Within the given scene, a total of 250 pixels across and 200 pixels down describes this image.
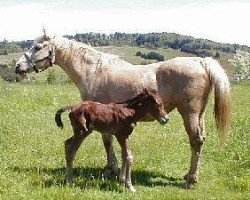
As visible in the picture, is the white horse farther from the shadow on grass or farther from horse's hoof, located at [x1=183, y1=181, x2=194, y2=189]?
the shadow on grass

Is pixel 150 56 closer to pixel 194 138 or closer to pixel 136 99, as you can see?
pixel 194 138

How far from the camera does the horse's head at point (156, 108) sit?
9.19 meters

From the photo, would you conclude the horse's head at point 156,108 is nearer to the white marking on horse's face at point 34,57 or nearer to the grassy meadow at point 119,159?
the grassy meadow at point 119,159

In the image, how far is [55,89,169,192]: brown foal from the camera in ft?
30.0

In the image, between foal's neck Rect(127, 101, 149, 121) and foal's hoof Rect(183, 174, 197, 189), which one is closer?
foal's neck Rect(127, 101, 149, 121)

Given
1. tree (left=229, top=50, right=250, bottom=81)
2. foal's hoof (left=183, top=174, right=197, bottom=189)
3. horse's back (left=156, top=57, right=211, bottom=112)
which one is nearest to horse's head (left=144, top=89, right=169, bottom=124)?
horse's back (left=156, top=57, right=211, bottom=112)

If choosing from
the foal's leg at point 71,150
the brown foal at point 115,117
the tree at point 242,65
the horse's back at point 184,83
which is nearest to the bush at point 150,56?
the tree at point 242,65

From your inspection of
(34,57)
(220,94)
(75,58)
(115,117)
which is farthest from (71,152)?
(220,94)

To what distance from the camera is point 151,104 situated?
9.33 m

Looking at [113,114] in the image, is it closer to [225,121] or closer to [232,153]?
[225,121]

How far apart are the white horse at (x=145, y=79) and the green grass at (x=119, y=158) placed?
73 centimetres

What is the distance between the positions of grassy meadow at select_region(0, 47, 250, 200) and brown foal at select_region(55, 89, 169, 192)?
2.09 feet

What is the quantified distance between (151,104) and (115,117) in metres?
0.74

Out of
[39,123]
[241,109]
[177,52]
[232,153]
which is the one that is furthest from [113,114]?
[177,52]
